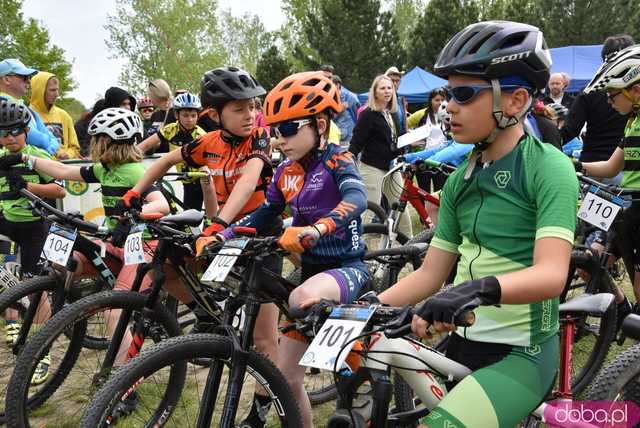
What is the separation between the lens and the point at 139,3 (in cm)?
4938

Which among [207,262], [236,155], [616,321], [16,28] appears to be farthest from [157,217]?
[16,28]

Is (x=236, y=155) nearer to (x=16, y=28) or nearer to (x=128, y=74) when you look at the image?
(x=16, y=28)

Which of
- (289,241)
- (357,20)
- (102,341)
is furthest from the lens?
(357,20)

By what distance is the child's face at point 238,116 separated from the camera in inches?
157

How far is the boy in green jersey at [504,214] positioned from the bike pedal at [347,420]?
21 centimetres

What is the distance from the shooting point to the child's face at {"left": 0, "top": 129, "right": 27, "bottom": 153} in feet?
15.2

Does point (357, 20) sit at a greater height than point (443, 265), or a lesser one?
greater

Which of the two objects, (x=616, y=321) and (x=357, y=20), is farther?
(x=357, y=20)

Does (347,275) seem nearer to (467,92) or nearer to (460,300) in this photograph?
(467,92)

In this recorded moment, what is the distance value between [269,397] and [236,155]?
6.51 ft

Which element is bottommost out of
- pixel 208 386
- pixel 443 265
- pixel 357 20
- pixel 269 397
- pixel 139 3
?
pixel 269 397

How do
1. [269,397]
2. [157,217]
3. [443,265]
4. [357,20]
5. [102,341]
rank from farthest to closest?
[357,20] → [102,341] → [157,217] → [269,397] → [443,265]

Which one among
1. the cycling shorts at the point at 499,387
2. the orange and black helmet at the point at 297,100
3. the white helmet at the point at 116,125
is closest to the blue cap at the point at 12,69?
the white helmet at the point at 116,125

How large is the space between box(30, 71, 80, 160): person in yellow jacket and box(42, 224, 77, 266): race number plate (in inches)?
133
